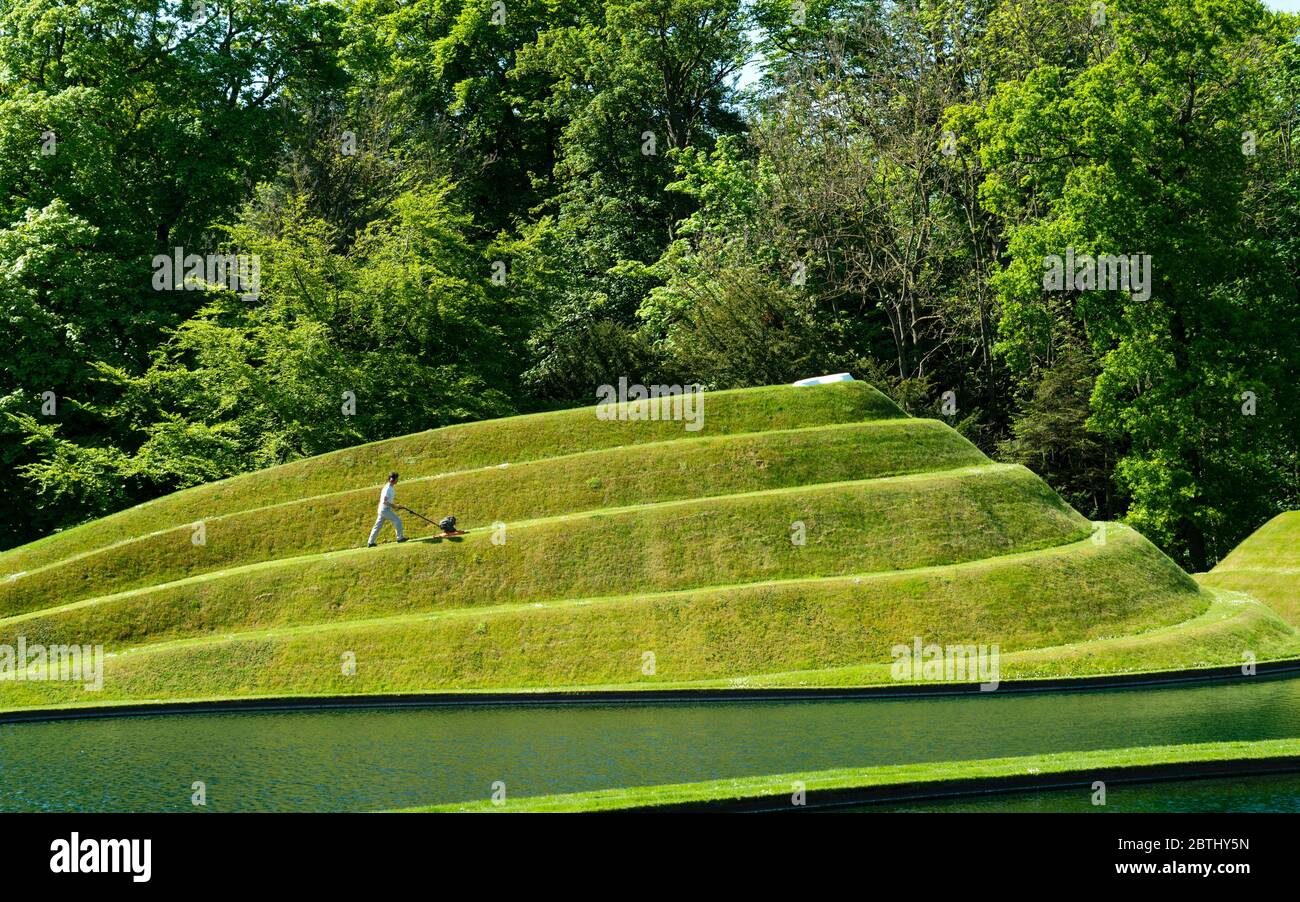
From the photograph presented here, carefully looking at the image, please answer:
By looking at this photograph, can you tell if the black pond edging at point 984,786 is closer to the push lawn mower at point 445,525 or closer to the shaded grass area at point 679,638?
the shaded grass area at point 679,638

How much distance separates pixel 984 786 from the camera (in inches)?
875

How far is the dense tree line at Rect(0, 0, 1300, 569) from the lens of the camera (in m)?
58.1

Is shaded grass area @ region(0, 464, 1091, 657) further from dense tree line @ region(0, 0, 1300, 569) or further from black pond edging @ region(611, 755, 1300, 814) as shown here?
black pond edging @ region(611, 755, 1300, 814)

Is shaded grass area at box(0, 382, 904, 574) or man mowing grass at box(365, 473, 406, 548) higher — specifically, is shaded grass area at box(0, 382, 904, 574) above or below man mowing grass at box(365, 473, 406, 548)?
above

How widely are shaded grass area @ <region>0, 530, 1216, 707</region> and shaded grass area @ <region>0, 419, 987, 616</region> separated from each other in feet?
21.4

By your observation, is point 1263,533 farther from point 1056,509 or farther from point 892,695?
point 892,695

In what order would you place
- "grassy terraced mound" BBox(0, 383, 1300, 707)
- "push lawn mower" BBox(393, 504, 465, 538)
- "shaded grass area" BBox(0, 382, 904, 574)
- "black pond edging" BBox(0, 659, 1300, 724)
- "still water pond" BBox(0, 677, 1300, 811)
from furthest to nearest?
"shaded grass area" BBox(0, 382, 904, 574) → "push lawn mower" BBox(393, 504, 465, 538) → "grassy terraced mound" BBox(0, 383, 1300, 707) → "black pond edging" BBox(0, 659, 1300, 724) → "still water pond" BBox(0, 677, 1300, 811)

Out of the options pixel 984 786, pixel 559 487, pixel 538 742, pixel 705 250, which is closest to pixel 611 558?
pixel 559 487

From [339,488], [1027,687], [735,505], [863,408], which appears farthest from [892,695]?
[339,488]

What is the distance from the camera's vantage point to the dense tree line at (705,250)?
191 feet

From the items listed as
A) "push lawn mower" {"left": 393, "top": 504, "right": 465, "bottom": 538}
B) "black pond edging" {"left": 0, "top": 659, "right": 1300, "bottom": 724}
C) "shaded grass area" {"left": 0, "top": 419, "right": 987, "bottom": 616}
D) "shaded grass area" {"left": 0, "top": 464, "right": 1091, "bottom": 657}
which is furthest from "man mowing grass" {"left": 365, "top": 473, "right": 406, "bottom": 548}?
"black pond edging" {"left": 0, "top": 659, "right": 1300, "bottom": 724}

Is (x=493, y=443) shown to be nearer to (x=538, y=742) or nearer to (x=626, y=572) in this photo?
(x=626, y=572)

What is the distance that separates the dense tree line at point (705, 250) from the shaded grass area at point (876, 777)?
36.6m

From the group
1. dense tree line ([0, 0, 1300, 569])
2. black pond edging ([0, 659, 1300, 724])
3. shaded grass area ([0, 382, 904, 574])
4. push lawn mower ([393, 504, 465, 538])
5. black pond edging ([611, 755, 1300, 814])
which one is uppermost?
dense tree line ([0, 0, 1300, 569])
